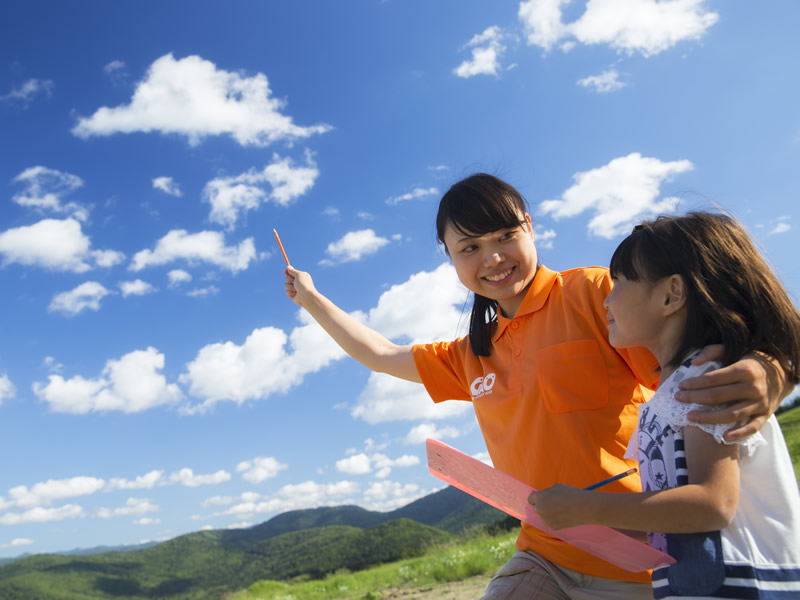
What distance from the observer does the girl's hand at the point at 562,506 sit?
1.48m

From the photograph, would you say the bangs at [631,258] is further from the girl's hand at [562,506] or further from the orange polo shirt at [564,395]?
the girl's hand at [562,506]

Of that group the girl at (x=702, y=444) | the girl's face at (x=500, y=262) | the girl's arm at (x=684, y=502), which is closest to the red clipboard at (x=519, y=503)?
the girl at (x=702, y=444)

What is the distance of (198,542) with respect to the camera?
10875cm

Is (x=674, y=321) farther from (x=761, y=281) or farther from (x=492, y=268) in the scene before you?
(x=492, y=268)

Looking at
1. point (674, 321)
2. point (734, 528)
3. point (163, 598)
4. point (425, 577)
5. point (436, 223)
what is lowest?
point (163, 598)

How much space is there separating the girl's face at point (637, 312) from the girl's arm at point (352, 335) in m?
1.31

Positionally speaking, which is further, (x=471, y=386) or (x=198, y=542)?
(x=198, y=542)

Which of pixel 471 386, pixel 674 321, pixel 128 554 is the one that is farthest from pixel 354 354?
pixel 128 554

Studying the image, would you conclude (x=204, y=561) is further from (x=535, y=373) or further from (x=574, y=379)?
(x=574, y=379)

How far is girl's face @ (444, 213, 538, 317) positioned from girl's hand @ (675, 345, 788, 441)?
42.7 inches

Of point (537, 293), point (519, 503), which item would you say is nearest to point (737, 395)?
point (519, 503)

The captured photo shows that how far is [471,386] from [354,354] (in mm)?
791

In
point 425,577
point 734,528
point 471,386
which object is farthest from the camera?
point 425,577

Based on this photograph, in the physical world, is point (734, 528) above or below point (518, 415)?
below
